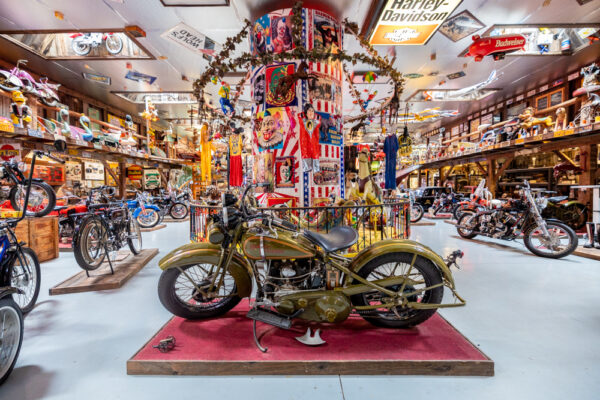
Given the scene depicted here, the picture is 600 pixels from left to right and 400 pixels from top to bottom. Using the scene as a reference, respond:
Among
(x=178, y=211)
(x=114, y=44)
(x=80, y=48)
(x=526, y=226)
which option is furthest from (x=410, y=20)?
(x=178, y=211)

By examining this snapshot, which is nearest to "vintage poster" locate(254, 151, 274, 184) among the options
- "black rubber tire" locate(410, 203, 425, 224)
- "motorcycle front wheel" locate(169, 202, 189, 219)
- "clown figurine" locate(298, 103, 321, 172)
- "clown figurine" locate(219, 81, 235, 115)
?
"clown figurine" locate(298, 103, 321, 172)

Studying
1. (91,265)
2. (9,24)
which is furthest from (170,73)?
(91,265)

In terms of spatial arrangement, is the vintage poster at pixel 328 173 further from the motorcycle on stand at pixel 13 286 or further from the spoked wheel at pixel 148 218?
the spoked wheel at pixel 148 218

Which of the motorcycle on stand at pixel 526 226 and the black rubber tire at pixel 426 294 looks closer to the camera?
the black rubber tire at pixel 426 294

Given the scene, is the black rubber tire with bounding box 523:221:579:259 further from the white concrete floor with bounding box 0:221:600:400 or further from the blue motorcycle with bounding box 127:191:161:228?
the blue motorcycle with bounding box 127:191:161:228

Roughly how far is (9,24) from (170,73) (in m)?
2.93

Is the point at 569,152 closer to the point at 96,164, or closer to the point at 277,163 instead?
the point at 277,163

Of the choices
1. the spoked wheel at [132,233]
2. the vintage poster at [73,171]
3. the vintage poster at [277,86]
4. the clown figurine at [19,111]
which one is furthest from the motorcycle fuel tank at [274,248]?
the vintage poster at [73,171]

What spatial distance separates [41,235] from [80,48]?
429 cm

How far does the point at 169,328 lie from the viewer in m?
2.20

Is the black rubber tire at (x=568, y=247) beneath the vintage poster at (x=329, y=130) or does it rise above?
beneath

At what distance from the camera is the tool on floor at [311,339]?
1.96 m

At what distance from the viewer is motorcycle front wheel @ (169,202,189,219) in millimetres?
10471

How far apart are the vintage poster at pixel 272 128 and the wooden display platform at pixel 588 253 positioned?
5.48m
